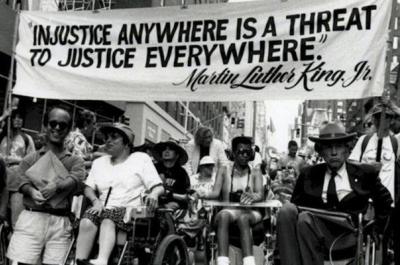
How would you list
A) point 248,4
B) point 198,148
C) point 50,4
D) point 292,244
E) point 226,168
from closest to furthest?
point 292,244, point 248,4, point 226,168, point 198,148, point 50,4

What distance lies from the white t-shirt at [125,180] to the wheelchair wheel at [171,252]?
20.8 inches

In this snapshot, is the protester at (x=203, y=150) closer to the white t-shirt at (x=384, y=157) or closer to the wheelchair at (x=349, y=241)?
the white t-shirt at (x=384, y=157)

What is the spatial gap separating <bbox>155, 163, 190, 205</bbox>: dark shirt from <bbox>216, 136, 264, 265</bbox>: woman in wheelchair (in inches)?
20.7

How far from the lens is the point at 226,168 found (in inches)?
285

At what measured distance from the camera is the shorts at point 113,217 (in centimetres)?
528

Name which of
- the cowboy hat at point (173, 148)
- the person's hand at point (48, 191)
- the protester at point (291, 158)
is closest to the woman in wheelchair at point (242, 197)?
the cowboy hat at point (173, 148)

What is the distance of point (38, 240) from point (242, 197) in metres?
2.48

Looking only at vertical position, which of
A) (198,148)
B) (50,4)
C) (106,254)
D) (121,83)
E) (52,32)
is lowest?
(106,254)

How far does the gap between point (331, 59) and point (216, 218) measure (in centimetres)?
223

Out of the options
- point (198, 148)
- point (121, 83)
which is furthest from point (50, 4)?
point (121, 83)

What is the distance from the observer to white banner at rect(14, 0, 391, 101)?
6.00 meters

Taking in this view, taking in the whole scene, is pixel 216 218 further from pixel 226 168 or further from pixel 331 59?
pixel 331 59

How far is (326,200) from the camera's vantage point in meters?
5.11

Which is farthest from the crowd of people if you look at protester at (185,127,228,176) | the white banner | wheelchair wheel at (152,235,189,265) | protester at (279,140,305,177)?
protester at (279,140,305,177)
